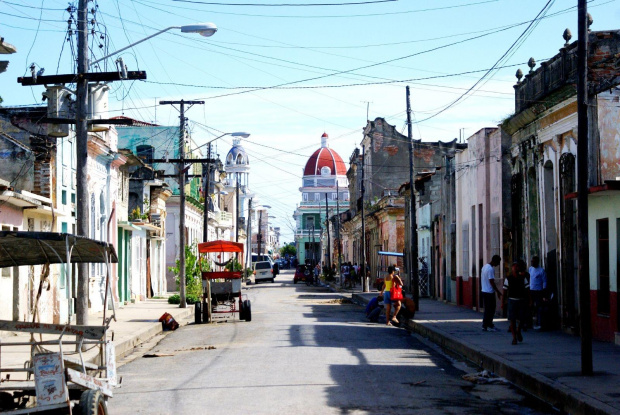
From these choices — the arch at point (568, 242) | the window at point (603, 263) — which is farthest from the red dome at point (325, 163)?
the window at point (603, 263)

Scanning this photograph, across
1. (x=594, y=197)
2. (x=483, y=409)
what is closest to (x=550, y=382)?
(x=483, y=409)

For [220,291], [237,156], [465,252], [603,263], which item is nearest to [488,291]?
[603,263]

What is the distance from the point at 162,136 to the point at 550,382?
50.2 meters

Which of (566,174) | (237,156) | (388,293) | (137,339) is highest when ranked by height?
(237,156)

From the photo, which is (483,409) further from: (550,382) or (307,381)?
(307,381)

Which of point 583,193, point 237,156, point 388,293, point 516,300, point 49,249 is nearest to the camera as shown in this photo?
point 49,249

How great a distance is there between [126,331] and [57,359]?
1496 centimetres

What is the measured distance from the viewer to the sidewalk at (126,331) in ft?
57.6

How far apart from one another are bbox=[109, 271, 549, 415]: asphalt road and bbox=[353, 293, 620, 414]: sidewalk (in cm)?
35

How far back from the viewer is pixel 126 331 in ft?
78.9

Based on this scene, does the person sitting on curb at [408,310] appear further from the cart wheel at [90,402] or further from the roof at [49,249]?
the cart wheel at [90,402]

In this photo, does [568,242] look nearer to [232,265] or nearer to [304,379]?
[304,379]

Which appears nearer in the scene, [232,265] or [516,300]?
[516,300]

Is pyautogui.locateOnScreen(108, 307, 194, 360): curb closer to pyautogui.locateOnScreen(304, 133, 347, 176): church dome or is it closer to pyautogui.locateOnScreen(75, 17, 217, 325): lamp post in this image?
pyautogui.locateOnScreen(75, 17, 217, 325): lamp post
